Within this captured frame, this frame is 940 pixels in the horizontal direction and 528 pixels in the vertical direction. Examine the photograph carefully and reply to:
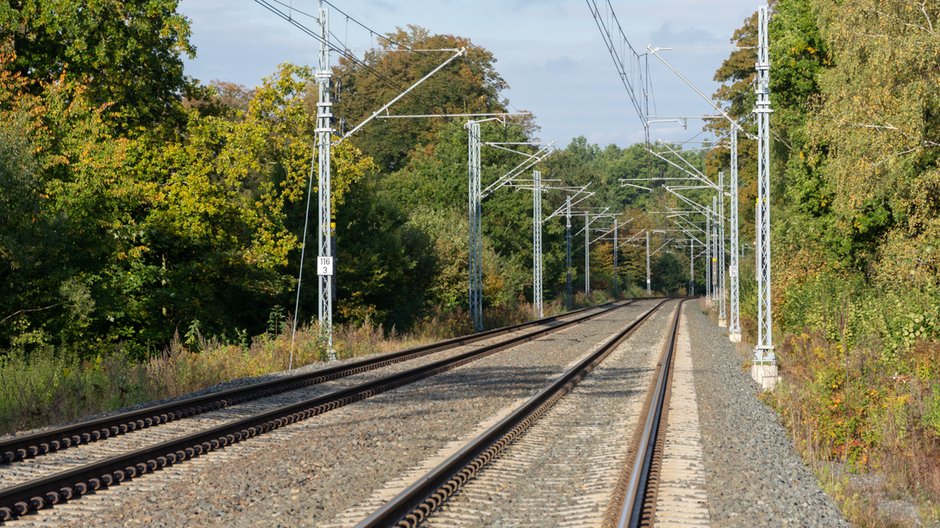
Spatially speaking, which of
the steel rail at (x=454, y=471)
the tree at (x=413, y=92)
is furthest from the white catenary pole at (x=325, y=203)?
the tree at (x=413, y=92)

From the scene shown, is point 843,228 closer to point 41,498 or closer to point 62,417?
point 62,417

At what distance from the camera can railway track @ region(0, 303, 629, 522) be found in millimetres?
9531

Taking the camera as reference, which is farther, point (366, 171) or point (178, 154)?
point (366, 171)

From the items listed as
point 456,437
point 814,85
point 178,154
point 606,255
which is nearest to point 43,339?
point 178,154

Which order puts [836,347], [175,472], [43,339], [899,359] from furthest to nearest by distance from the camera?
[43,339]
[836,347]
[899,359]
[175,472]

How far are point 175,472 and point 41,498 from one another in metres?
2.01

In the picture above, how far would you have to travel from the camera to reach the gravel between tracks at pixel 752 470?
9.65 m

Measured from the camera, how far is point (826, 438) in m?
15.1

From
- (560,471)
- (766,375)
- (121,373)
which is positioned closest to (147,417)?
(121,373)

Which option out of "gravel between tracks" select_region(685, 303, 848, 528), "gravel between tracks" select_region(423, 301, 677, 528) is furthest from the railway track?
"gravel between tracks" select_region(685, 303, 848, 528)

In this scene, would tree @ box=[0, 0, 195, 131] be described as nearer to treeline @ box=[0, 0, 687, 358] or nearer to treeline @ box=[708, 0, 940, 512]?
treeline @ box=[0, 0, 687, 358]

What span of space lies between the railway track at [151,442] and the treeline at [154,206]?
24.3 feet

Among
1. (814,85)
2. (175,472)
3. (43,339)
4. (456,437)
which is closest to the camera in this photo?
(175,472)

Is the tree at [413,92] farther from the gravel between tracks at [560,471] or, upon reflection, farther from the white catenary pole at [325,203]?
the gravel between tracks at [560,471]
